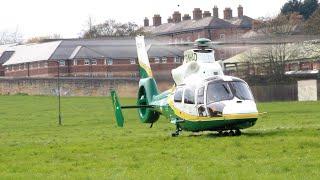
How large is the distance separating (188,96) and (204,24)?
131 m

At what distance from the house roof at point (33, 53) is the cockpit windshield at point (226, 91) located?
99.6m

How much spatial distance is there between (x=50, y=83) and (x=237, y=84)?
84394mm

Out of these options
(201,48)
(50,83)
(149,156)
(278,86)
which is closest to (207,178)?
(149,156)

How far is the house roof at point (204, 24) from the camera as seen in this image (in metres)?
157

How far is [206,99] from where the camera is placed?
27.3 meters

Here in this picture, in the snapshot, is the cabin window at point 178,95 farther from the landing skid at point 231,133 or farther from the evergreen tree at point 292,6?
the evergreen tree at point 292,6

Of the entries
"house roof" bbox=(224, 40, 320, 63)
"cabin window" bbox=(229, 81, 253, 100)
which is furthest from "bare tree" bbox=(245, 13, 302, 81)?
"cabin window" bbox=(229, 81, 253, 100)

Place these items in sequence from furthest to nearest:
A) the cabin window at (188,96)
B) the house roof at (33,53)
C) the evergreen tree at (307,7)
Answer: the evergreen tree at (307,7) < the house roof at (33,53) < the cabin window at (188,96)

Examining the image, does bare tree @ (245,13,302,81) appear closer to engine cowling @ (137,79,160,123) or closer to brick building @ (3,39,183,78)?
brick building @ (3,39,183,78)

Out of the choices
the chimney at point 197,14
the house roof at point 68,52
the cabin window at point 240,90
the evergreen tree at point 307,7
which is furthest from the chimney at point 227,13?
the cabin window at point 240,90

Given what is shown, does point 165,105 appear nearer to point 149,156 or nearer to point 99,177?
point 149,156

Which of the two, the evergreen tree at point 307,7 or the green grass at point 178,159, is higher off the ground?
the evergreen tree at point 307,7

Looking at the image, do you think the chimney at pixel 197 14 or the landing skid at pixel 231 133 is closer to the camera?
the landing skid at pixel 231 133

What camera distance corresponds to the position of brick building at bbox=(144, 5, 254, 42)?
156 meters
